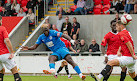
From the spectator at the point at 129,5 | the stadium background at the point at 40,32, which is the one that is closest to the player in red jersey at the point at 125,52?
the stadium background at the point at 40,32

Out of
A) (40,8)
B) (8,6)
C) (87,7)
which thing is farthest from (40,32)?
(8,6)

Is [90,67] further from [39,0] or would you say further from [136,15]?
[39,0]

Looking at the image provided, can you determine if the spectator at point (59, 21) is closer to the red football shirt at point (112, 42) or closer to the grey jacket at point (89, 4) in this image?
the grey jacket at point (89, 4)

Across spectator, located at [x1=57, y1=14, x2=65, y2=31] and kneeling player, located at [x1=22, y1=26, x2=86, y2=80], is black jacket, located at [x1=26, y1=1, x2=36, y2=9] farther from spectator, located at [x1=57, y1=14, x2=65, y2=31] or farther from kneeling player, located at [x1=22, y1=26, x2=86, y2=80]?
kneeling player, located at [x1=22, y1=26, x2=86, y2=80]

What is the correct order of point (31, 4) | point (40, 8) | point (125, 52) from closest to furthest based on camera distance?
point (125, 52), point (40, 8), point (31, 4)

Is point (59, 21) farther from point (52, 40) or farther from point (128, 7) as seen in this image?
point (52, 40)

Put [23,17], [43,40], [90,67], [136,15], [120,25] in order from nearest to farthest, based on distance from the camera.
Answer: [120,25] < [43,40] < [90,67] < [136,15] < [23,17]

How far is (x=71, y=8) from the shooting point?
70.2 feet

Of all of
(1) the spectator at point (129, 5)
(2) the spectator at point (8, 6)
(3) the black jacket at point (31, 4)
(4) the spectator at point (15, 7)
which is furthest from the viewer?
(4) the spectator at point (15, 7)

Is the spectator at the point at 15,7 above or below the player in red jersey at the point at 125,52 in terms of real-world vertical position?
below

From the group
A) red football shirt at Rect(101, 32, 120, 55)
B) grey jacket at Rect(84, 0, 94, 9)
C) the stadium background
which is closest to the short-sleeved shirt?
red football shirt at Rect(101, 32, 120, 55)

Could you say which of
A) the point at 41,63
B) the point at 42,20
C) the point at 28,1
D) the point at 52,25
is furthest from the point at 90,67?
the point at 28,1

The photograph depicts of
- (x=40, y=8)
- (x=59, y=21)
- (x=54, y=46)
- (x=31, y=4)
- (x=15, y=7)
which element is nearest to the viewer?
(x=54, y=46)

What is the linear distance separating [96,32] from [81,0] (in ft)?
6.69
